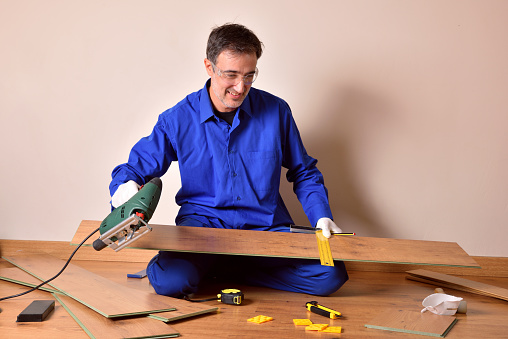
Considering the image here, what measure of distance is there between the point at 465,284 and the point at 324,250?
3.52 feet

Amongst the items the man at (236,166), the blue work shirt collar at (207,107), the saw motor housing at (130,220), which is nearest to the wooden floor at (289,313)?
the man at (236,166)

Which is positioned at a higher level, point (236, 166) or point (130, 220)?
point (236, 166)

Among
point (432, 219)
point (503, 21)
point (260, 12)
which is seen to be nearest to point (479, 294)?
point (432, 219)

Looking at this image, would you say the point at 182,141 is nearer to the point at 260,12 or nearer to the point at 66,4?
the point at 260,12

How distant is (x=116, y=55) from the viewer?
9.96 ft

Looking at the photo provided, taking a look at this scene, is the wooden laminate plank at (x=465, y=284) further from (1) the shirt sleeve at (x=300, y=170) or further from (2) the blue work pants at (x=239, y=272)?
(1) the shirt sleeve at (x=300, y=170)

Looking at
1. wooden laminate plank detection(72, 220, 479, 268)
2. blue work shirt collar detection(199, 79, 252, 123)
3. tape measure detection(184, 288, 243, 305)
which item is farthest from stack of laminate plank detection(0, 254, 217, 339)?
blue work shirt collar detection(199, 79, 252, 123)

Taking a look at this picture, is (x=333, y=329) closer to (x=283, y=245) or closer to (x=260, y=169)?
(x=283, y=245)

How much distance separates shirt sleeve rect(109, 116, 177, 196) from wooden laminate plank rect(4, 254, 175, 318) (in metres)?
0.53

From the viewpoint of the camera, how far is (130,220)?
181cm

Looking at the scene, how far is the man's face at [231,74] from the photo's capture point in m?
2.26

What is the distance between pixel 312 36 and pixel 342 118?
0.56 m

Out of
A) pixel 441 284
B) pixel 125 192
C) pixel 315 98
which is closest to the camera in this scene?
pixel 125 192

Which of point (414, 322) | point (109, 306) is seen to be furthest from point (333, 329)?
point (109, 306)
